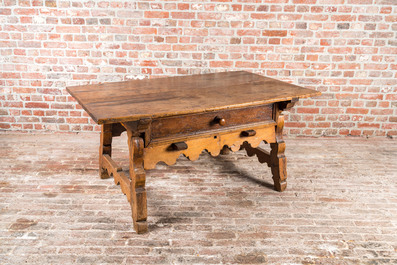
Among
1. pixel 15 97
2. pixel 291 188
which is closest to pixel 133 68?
pixel 15 97

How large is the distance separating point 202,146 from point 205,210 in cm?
50

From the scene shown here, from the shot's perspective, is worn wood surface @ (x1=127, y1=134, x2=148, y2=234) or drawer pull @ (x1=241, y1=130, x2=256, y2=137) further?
drawer pull @ (x1=241, y1=130, x2=256, y2=137)

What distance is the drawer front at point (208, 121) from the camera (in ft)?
7.73

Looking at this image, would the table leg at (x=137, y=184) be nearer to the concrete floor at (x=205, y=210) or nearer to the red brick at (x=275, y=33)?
the concrete floor at (x=205, y=210)

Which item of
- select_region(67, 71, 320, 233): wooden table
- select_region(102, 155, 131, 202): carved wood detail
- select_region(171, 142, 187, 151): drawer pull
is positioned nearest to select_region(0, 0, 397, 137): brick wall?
select_region(67, 71, 320, 233): wooden table

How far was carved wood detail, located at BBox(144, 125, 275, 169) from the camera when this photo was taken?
7.91 ft

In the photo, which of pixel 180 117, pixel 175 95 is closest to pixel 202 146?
pixel 180 117

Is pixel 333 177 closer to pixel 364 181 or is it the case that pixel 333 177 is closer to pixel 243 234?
pixel 364 181

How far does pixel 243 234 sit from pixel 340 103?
7.87 feet

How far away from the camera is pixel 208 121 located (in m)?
2.52

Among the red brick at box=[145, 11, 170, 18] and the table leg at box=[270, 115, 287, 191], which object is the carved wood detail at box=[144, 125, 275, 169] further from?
the red brick at box=[145, 11, 170, 18]

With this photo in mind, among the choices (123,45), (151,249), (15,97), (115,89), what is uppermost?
(123,45)

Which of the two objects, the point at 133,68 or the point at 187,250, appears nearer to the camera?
the point at 187,250

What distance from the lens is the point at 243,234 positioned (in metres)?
2.43
